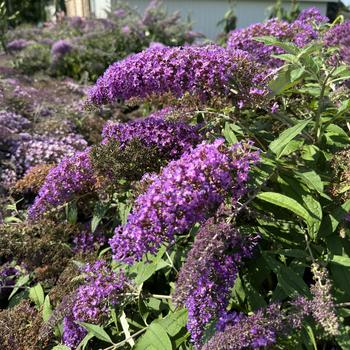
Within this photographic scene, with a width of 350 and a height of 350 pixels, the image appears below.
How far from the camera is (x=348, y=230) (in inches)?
84.0

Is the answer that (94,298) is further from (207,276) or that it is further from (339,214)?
(339,214)

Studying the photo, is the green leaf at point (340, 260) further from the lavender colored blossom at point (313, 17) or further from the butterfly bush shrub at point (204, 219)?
the lavender colored blossom at point (313, 17)

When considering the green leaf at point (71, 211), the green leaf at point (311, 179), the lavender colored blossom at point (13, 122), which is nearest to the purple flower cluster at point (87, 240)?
the green leaf at point (71, 211)

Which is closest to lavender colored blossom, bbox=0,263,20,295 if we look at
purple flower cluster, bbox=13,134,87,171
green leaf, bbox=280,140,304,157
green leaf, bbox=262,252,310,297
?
purple flower cluster, bbox=13,134,87,171

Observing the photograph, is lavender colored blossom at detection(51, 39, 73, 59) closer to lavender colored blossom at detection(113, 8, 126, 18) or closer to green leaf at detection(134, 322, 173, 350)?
lavender colored blossom at detection(113, 8, 126, 18)

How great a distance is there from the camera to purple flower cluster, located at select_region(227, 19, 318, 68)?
10.3 ft

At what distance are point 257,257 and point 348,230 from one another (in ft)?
1.32

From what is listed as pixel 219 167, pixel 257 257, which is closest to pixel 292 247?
pixel 257 257

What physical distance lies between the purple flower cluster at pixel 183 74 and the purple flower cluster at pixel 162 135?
0.17 metres

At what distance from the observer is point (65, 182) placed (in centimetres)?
267

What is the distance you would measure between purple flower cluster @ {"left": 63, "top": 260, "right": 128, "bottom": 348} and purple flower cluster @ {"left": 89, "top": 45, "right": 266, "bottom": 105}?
93 centimetres

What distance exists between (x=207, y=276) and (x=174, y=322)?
0.47 meters

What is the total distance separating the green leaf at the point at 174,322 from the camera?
2105 mm

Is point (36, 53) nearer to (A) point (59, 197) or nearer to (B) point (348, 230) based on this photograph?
(A) point (59, 197)
